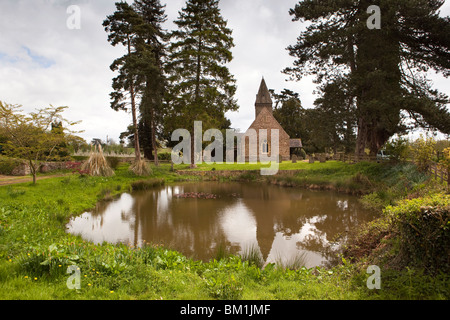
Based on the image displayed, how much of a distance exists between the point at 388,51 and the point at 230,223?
13879mm

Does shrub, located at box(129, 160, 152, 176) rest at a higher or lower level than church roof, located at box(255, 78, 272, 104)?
lower

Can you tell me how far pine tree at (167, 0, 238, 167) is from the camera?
23280 millimetres

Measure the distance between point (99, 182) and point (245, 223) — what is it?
1024cm

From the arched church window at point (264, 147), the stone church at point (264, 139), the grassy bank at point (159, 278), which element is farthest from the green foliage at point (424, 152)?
the arched church window at point (264, 147)

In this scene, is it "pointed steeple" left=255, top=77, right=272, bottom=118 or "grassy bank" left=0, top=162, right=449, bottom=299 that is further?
"pointed steeple" left=255, top=77, right=272, bottom=118

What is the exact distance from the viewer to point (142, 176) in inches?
783

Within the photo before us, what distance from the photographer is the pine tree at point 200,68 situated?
23.3 meters

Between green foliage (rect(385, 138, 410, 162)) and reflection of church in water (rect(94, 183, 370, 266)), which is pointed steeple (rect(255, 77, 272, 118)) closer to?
green foliage (rect(385, 138, 410, 162))

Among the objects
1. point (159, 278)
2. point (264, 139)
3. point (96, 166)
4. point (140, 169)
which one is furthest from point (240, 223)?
point (264, 139)

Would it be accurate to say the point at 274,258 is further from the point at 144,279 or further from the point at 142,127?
the point at 142,127

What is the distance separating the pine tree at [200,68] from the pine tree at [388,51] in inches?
308

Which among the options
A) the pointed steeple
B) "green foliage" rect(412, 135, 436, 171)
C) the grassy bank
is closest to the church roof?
the pointed steeple

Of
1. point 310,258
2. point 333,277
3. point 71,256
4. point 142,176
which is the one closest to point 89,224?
point 71,256

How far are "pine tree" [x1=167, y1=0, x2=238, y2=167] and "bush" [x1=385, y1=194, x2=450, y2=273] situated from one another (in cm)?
2006
